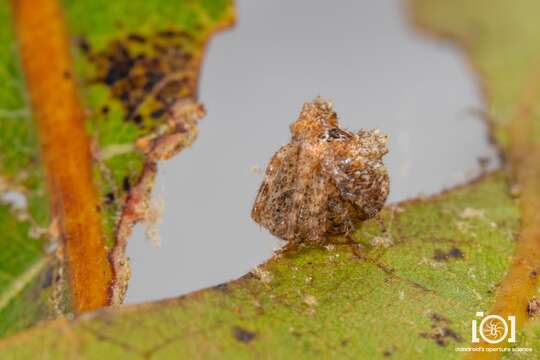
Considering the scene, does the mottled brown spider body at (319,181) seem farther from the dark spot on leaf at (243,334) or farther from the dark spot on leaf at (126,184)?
the dark spot on leaf at (243,334)

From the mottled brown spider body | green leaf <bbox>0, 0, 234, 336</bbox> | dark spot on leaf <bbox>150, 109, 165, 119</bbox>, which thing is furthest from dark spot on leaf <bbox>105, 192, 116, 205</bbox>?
the mottled brown spider body

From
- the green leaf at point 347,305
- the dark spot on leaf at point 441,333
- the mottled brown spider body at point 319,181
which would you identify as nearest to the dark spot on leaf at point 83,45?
the mottled brown spider body at point 319,181

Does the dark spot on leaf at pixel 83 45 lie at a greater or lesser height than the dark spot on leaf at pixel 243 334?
greater

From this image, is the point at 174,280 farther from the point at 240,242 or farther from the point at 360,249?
the point at 360,249

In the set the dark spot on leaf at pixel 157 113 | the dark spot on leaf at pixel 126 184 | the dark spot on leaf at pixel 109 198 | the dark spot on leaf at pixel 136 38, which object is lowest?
the dark spot on leaf at pixel 109 198

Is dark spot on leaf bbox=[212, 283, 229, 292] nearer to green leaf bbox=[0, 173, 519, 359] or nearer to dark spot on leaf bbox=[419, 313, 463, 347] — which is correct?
green leaf bbox=[0, 173, 519, 359]

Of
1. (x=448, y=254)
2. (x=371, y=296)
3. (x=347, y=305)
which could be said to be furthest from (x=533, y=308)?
(x=347, y=305)

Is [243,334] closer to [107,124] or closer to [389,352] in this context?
[389,352]

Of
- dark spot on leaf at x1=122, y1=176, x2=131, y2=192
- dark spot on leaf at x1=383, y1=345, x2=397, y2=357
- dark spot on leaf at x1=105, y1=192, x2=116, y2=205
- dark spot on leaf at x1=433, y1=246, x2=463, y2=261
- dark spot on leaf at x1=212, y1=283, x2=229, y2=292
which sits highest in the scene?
dark spot on leaf at x1=122, y1=176, x2=131, y2=192
